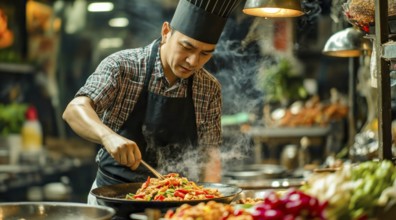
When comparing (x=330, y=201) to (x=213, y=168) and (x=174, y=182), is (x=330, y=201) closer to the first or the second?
(x=174, y=182)

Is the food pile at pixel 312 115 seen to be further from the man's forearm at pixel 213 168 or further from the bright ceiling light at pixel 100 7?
the man's forearm at pixel 213 168

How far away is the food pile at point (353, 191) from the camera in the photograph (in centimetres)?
194

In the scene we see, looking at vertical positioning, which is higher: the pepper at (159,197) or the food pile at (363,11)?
the food pile at (363,11)

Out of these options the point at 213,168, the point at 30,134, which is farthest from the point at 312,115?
the point at 213,168

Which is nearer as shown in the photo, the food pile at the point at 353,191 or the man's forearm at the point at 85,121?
the food pile at the point at 353,191

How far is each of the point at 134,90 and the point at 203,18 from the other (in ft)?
1.83

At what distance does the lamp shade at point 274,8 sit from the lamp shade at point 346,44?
3.26ft

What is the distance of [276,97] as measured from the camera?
1058 cm

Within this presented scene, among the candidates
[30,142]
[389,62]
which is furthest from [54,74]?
[389,62]

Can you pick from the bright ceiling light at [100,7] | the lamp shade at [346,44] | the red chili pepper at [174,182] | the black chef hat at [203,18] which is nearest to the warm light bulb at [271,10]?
the black chef hat at [203,18]

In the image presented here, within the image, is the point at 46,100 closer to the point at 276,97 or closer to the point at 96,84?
the point at 276,97

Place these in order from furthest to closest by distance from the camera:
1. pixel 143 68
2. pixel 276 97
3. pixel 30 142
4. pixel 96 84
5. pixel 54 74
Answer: pixel 276 97, pixel 54 74, pixel 30 142, pixel 143 68, pixel 96 84

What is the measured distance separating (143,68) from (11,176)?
3.34 meters

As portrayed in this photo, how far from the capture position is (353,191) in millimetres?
2086
